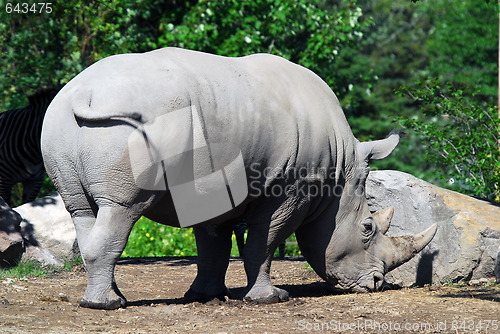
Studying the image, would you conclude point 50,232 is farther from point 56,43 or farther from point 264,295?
point 56,43

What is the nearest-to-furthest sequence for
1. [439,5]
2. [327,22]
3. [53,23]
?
Answer: [53,23], [327,22], [439,5]

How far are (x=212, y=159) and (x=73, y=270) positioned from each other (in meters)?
3.20

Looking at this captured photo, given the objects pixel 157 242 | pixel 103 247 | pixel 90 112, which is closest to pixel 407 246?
pixel 103 247

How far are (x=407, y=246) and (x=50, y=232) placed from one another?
12.9ft

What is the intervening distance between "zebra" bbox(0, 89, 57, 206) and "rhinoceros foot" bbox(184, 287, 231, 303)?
4.81m

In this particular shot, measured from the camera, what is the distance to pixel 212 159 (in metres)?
5.35

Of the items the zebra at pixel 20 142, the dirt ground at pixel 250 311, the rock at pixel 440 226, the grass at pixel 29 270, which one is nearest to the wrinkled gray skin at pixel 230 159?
the dirt ground at pixel 250 311

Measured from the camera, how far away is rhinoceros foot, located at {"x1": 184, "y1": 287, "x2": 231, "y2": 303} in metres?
6.28

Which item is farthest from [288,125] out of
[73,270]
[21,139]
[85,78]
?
[21,139]

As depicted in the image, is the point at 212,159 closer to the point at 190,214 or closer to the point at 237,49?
the point at 190,214

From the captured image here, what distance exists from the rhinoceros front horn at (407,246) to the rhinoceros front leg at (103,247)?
8.22ft

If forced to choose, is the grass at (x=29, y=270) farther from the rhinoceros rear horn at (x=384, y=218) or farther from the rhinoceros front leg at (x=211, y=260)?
the rhinoceros rear horn at (x=384, y=218)

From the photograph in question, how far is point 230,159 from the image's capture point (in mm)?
5434

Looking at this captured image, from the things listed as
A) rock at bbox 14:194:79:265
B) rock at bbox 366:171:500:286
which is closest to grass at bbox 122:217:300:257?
rock at bbox 14:194:79:265
